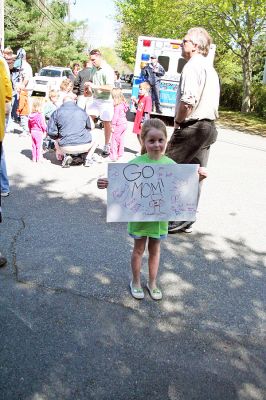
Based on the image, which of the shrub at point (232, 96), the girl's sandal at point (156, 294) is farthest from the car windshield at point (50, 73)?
the girl's sandal at point (156, 294)

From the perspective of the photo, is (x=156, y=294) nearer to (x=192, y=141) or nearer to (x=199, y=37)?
(x=192, y=141)

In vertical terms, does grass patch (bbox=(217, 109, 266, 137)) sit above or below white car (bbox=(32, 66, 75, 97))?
below

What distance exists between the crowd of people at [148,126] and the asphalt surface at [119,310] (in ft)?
1.10

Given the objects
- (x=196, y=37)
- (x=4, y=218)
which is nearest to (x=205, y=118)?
(x=196, y=37)

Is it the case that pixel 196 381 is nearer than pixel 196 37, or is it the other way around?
pixel 196 381

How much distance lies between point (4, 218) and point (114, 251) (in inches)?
60.2

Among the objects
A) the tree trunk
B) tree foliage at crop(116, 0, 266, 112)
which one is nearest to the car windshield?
tree foliage at crop(116, 0, 266, 112)

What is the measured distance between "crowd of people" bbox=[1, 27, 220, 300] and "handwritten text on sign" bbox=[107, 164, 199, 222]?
0.39 feet

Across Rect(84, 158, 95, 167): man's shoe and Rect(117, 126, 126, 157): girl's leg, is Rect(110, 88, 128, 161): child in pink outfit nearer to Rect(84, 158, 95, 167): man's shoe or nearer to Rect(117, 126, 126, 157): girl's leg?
Rect(117, 126, 126, 157): girl's leg

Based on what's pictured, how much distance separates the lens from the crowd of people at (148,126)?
305 centimetres

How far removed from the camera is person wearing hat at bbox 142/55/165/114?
12.1 metres

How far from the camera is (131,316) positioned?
3.00 metres

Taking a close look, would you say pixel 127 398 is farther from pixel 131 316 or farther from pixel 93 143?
pixel 93 143

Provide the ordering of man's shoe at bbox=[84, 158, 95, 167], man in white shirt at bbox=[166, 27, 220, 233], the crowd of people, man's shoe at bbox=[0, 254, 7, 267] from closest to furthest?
the crowd of people
man's shoe at bbox=[0, 254, 7, 267]
man in white shirt at bbox=[166, 27, 220, 233]
man's shoe at bbox=[84, 158, 95, 167]
